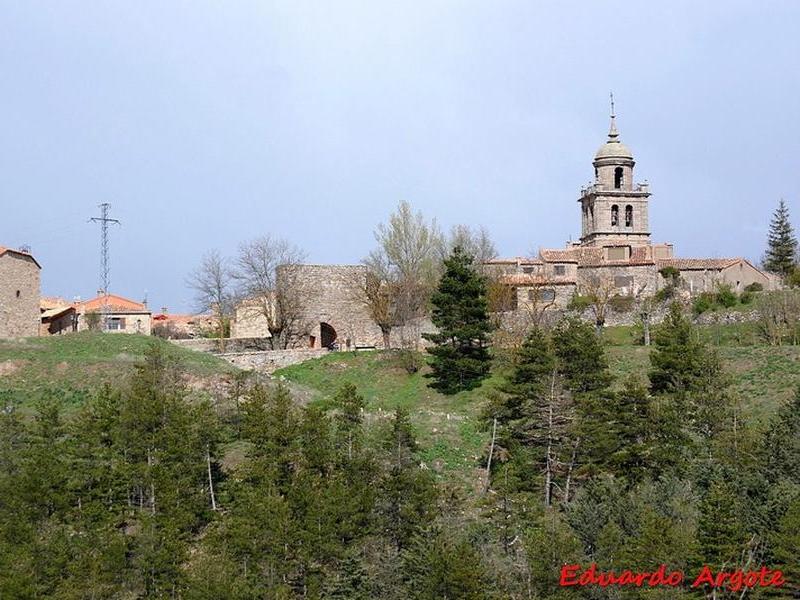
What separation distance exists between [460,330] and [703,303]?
14437mm

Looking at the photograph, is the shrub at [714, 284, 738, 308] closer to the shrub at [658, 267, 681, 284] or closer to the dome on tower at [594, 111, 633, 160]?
the shrub at [658, 267, 681, 284]

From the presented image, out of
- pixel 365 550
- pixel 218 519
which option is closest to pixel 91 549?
pixel 218 519

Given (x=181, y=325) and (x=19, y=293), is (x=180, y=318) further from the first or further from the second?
(x=19, y=293)

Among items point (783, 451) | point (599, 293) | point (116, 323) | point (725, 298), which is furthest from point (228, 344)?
point (783, 451)

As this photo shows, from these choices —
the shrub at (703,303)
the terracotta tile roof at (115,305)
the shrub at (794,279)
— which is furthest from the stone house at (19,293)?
the shrub at (794,279)

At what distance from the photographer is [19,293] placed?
1752 inches

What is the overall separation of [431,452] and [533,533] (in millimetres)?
10455

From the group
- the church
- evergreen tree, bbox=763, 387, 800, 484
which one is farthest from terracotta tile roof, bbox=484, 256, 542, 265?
evergreen tree, bbox=763, 387, 800, 484

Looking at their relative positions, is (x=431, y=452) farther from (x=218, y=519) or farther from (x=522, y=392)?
(x=218, y=519)

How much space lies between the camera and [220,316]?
5375 centimetres

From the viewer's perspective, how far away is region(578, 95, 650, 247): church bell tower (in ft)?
217

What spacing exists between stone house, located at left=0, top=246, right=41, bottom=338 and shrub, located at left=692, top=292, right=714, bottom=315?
92.2 ft

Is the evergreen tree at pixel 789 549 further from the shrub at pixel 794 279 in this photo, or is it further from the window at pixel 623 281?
the window at pixel 623 281

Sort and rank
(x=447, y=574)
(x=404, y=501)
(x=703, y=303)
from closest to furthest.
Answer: (x=447, y=574), (x=404, y=501), (x=703, y=303)
